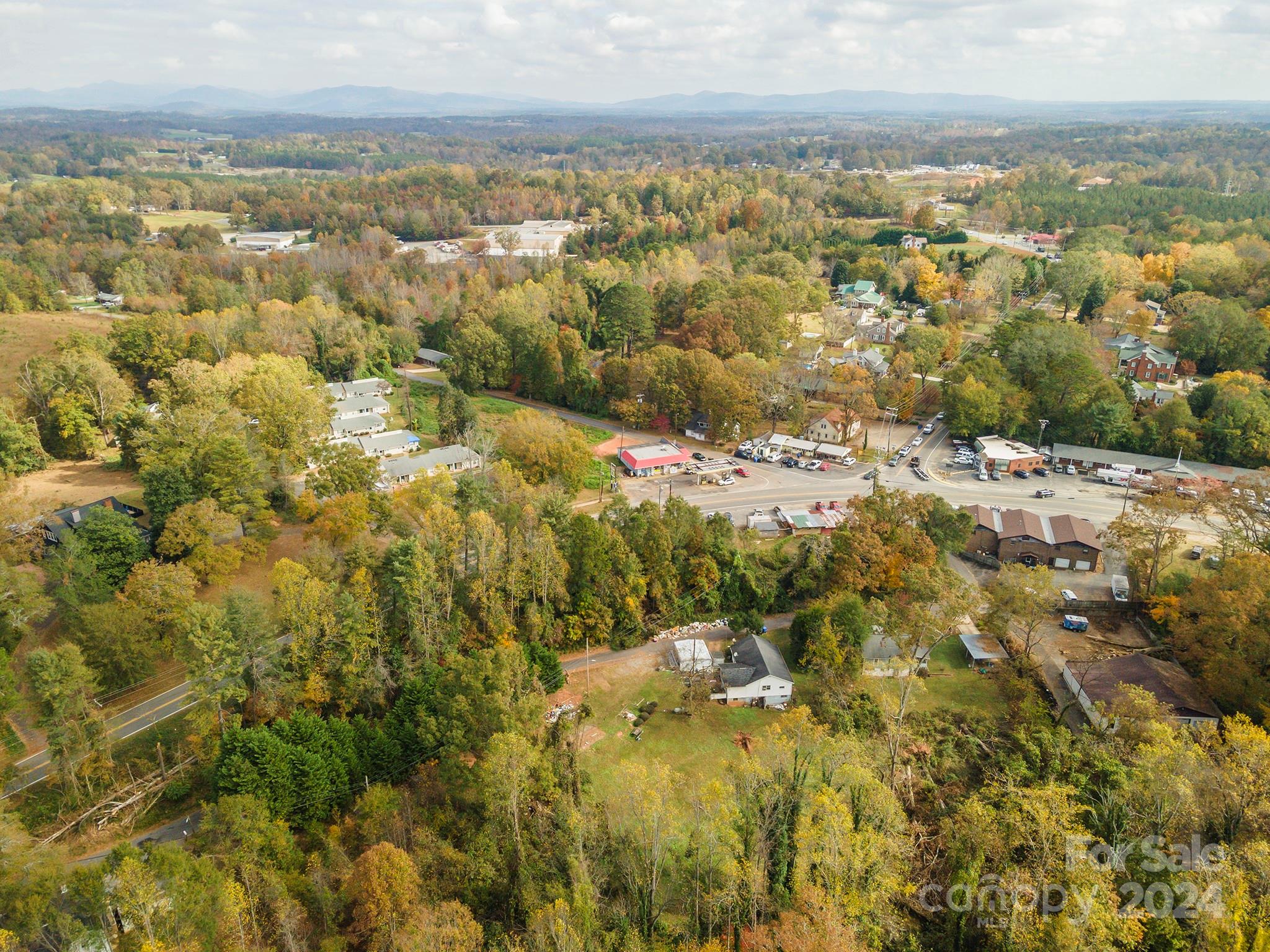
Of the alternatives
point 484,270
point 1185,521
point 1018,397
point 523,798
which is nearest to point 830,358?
point 1018,397

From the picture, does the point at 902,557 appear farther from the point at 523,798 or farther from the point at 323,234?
the point at 323,234

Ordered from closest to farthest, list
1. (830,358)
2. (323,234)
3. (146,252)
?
1. (830,358)
2. (146,252)
3. (323,234)

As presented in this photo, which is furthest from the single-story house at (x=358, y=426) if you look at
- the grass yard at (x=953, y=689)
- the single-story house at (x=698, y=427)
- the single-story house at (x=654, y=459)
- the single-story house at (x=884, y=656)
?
the grass yard at (x=953, y=689)

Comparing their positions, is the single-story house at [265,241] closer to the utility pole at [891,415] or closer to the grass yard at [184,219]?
the grass yard at [184,219]

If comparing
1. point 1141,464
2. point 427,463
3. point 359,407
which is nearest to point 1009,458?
point 1141,464

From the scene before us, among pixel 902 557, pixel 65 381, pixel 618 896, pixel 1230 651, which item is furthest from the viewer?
pixel 65 381

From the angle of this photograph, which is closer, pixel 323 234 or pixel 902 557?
pixel 902 557
